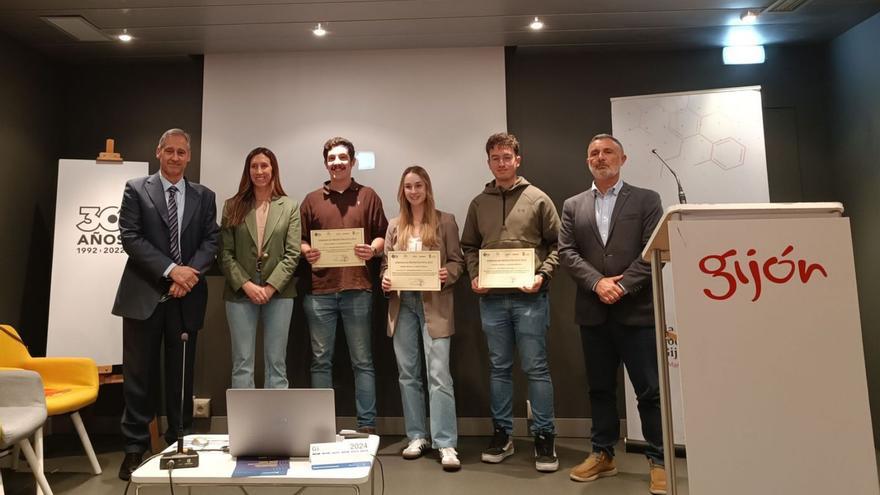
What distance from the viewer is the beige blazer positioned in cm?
305

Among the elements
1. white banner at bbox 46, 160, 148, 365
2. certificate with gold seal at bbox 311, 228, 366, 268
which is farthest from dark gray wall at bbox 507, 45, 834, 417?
white banner at bbox 46, 160, 148, 365

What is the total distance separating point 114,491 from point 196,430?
98 centimetres

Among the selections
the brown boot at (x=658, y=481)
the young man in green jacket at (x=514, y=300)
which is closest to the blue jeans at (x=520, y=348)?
the young man in green jacket at (x=514, y=300)

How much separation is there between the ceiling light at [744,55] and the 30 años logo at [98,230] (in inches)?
173

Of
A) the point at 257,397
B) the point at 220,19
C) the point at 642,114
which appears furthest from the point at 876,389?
the point at 220,19

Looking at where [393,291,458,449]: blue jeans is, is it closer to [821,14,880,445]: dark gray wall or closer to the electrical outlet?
the electrical outlet

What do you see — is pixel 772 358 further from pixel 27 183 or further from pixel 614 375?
pixel 27 183

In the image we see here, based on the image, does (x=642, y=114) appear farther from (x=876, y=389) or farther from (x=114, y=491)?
(x=114, y=491)

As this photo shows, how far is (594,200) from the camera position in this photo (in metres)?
2.84

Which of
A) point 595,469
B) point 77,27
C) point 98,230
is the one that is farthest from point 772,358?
point 77,27

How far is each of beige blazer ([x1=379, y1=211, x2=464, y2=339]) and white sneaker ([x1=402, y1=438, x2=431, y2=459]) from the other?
2.09ft

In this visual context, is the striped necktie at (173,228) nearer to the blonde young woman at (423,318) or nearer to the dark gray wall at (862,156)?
the blonde young woman at (423,318)

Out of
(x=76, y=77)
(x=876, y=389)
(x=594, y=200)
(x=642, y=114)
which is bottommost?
(x=876, y=389)

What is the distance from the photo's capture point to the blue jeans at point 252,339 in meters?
3.11
